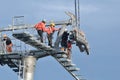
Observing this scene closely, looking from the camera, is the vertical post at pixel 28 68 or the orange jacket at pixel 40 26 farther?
the vertical post at pixel 28 68

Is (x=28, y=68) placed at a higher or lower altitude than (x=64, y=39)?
lower

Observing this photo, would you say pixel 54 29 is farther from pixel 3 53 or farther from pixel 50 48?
pixel 3 53

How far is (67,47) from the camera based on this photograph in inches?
2616

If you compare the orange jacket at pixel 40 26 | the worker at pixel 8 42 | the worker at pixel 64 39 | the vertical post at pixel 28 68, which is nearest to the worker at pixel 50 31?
the orange jacket at pixel 40 26

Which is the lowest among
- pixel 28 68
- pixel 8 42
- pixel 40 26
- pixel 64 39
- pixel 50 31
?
pixel 28 68

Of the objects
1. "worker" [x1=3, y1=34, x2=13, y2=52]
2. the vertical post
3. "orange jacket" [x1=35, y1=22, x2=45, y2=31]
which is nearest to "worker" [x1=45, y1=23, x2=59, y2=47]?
"orange jacket" [x1=35, y1=22, x2=45, y2=31]

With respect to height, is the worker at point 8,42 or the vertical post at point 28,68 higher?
the worker at point 8,42

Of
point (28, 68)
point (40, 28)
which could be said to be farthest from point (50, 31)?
point (28, 68)

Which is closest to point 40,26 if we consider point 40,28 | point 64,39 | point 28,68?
point 40,28

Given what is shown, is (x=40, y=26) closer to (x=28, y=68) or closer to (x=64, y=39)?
(x=64, y=39)

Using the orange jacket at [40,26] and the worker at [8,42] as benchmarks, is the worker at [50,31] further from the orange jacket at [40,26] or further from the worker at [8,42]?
the worker at [8,42]

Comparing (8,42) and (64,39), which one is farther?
(8,42)

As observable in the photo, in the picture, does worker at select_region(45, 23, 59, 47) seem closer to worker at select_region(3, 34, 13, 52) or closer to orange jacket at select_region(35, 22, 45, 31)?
orange jacket at select_region(35, 22, 45, 31)

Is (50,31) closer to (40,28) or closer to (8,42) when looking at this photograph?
(40,28)
